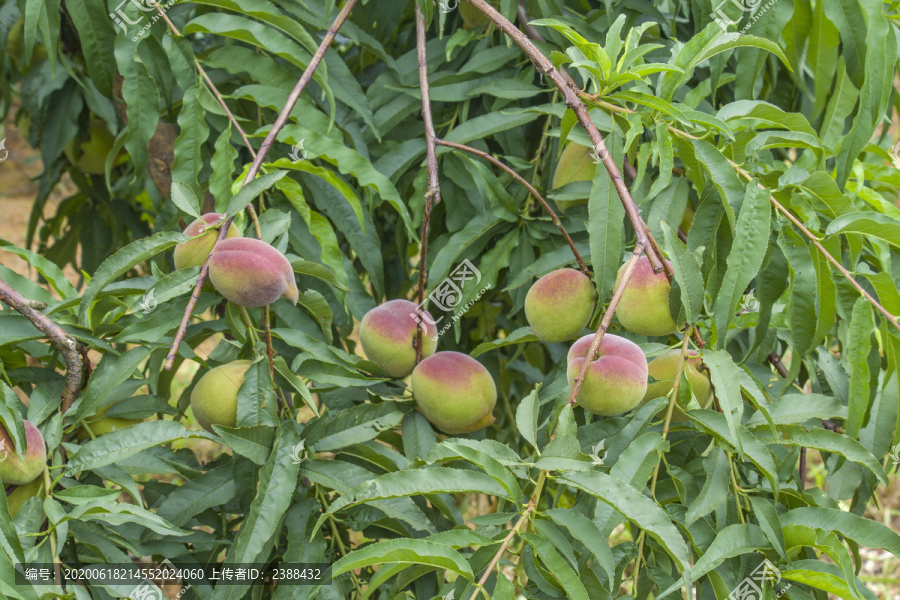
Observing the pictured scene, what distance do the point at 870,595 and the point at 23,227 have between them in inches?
212

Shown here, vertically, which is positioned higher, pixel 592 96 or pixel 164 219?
pixel 592 96

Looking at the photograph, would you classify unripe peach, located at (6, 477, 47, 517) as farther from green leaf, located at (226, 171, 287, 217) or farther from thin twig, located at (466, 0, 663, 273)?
thin twig, located at (466, 0, 663, 273)

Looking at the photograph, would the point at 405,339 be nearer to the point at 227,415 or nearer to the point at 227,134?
the point at 227,415

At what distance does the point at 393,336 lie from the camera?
2.90 ft

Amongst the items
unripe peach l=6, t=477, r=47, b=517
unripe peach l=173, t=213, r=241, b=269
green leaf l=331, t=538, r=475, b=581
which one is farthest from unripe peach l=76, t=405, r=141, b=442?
green leaf l=331, t=538, r=475, b=581

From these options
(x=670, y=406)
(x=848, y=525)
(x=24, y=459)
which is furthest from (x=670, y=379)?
(x=24, y=459)

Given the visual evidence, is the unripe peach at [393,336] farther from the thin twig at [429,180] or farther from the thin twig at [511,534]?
the thin twig at [511,534]

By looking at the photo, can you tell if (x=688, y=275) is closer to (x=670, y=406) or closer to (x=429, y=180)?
(x=670, y=406)

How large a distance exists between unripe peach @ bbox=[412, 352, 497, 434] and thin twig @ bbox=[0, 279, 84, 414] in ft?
1.21

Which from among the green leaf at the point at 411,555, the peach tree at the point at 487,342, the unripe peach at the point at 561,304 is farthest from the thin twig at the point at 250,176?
the unripe peach at the point at 561,304

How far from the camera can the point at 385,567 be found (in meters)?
0.61

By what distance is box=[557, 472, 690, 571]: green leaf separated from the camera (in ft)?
1.79

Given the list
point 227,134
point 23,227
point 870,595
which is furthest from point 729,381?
point 23,227

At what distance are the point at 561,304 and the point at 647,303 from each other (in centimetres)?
12
